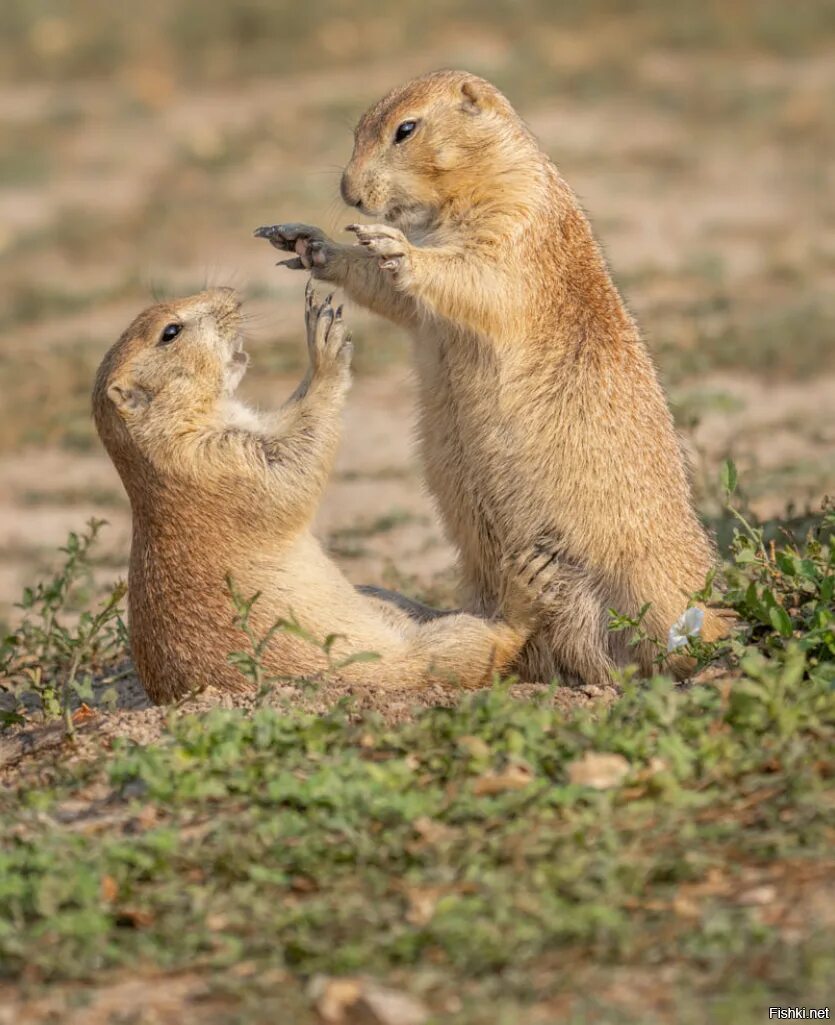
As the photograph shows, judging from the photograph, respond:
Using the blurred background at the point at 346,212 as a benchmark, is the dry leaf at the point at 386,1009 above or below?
below

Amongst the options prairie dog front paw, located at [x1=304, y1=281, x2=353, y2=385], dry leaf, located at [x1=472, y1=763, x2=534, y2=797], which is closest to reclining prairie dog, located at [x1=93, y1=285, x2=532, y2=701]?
prairie dog front paw, located at [x1=304, y1=281, x2=353, y2=385]

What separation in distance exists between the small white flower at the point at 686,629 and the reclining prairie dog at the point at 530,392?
13 centimetres

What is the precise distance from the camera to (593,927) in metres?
3.25

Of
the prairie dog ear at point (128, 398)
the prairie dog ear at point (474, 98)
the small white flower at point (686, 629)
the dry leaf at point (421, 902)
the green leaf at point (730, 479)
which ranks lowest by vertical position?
the dry leaf at point (421, 902)

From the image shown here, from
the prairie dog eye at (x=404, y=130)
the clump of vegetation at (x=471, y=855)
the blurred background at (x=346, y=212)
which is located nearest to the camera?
the clump of vegetation at (x=471, y=855)

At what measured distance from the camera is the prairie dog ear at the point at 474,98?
5645mm

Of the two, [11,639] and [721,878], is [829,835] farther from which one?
[11,639]

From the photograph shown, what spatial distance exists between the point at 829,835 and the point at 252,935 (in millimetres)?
1227

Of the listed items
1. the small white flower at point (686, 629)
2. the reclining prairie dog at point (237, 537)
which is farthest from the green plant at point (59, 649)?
the small white flower at point (686, 629)

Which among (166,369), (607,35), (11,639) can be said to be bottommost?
(11,639)

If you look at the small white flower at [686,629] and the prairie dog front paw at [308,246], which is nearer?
the small white flower at [686,629]

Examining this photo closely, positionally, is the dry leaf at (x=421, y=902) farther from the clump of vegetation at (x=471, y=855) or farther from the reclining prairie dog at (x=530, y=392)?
the reclining prairie dog at (x=530, y=392)

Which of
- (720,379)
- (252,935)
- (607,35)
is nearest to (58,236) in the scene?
(720,379)

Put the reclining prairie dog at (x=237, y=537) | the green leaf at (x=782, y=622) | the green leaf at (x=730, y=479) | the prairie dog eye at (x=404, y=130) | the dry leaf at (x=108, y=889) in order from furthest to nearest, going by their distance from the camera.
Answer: the prairie dog eye at (x=404, y=130) → the reclining prairie dog at (x=237, y=537) → the green leaf at (x=730, y=479) → the green leaf at (x=782, y=622) → the dry leaf at (x=108, y=889)
